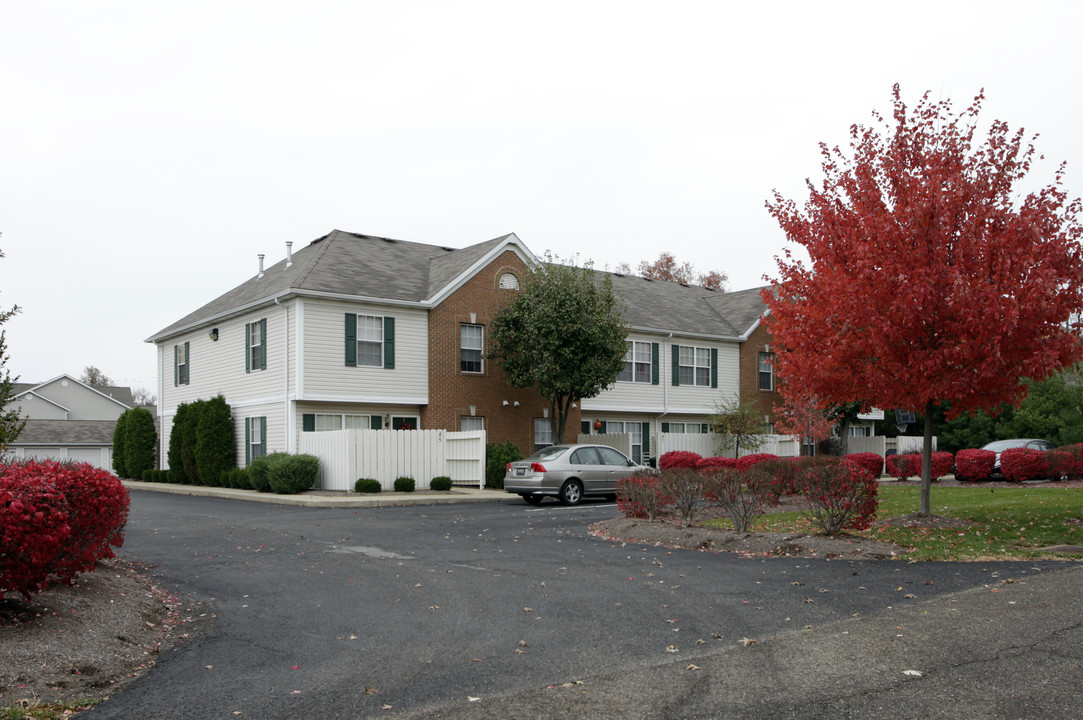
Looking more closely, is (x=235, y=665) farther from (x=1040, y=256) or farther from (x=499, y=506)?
(x=499, y=506)

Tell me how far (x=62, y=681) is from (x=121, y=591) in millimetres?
3335

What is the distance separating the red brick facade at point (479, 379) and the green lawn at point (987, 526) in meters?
13.6

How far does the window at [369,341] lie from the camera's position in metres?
28.4

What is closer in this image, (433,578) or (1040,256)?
(433,578)

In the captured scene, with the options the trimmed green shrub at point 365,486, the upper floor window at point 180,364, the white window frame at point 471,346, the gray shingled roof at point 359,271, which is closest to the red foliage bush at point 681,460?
the white window frame at point 471,346

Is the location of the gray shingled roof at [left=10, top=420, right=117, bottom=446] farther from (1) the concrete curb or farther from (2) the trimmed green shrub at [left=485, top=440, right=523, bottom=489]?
(2) the trimmed green shrub at [left=485, top=440, right=523, bottom=489]

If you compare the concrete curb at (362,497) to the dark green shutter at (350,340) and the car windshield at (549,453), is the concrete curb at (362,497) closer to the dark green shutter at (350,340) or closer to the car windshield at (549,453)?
the car windshield at (549,453)

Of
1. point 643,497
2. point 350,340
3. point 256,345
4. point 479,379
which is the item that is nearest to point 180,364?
point 256,345

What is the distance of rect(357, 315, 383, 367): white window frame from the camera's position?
28734mm

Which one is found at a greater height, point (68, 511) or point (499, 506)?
point (68, 511)

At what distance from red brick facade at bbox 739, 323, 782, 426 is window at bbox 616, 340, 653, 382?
530 centimetres

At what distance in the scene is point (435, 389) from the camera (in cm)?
2997

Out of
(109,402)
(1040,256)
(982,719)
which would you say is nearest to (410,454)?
(1040,256)

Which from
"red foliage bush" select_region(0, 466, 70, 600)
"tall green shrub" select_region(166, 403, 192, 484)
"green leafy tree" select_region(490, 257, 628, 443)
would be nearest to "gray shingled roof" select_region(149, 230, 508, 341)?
"green leafy tree" select_region(490, 257, 628, 443)
